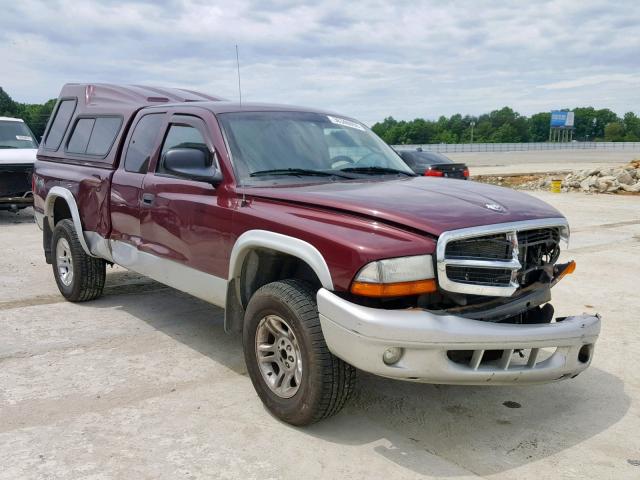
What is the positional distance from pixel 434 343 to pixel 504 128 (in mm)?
128498

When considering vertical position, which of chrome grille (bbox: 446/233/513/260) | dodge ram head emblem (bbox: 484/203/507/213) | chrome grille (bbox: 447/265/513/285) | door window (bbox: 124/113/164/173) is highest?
door window (bbox: 124/113/164/173)

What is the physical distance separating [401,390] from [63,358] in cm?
251

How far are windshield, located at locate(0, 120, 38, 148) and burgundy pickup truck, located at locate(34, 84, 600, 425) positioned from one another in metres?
8.86

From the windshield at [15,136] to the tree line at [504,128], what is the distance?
3409 inches

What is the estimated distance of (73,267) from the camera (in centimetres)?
606

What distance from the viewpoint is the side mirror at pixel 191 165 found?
407cm

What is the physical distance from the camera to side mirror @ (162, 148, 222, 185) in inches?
160

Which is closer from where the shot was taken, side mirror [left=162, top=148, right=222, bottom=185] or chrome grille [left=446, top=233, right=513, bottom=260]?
chrome grille [left=446, top=233, right=513, bottom=260]

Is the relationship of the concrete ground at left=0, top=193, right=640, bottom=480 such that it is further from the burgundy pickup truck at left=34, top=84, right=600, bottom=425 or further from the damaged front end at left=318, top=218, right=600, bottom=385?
the damaged front end at left=318, top=218, right=600, bottom=385

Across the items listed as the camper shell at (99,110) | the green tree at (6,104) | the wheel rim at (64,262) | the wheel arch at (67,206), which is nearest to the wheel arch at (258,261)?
the camper shell at (99,110)

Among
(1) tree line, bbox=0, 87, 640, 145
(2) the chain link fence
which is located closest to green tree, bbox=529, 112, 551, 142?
(1) tree line, bbox=0, 87, 640, 145

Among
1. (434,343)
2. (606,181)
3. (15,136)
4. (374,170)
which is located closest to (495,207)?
(434,343)

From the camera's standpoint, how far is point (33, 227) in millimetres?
11836

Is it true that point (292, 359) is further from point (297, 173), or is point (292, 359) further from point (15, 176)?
point (15, 176)
